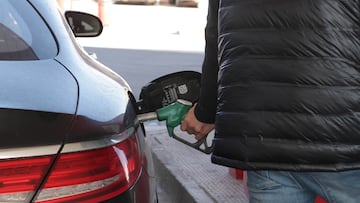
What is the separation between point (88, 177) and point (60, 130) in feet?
0.50

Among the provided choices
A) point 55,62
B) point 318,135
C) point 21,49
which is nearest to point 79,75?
point 55,62

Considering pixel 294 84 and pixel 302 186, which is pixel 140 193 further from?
pixel 294 84

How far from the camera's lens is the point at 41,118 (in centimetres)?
156

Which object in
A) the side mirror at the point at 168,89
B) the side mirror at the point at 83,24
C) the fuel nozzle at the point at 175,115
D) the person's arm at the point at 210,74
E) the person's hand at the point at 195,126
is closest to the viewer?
the person's arm at the point at 210,74

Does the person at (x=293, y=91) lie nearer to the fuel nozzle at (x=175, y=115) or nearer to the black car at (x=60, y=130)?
the black car at (x=60, y=130)

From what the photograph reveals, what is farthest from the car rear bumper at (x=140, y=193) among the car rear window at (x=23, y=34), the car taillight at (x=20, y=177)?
the car rear window at (x=23, y=34)

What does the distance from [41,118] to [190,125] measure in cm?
67

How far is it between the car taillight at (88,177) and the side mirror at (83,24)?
1.91 meters

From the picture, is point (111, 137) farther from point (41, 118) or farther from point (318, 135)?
point (318, 135)

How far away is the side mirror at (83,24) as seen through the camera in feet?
11.7

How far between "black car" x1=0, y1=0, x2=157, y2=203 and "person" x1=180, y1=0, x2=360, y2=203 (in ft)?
1.11

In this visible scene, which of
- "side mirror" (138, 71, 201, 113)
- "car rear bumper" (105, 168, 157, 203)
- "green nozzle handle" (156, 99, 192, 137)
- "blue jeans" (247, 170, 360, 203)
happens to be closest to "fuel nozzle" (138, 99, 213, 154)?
"green nozzle handle" (156, 99, 192, 137)

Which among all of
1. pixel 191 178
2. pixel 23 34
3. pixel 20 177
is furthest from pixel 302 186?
pixel 191 178

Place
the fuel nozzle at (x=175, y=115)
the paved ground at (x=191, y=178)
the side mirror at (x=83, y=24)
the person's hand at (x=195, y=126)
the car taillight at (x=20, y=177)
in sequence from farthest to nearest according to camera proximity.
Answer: the paved ground at (x=191, y=178), the side mirror at (x=83, y=24), the fuel nozzle at (x=175, y=115), the person's hand at (x=195, y=126), the car taillight at (x=20, y=177)
